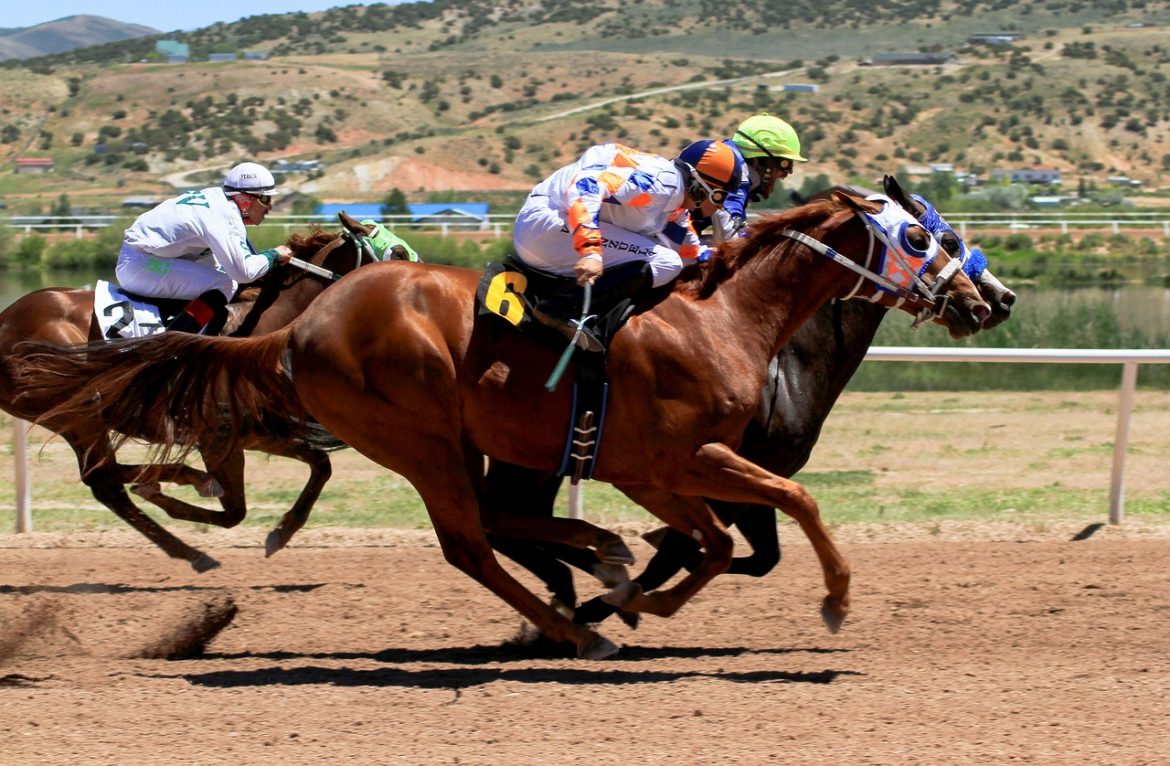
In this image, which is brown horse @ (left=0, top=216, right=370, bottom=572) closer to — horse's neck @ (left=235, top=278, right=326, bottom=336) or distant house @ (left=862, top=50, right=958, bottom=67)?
horse's neck @ (left=235, top=278, right=326, bottom=336)

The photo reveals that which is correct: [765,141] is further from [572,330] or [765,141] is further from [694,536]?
[694,536]

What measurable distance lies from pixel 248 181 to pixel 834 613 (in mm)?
3598

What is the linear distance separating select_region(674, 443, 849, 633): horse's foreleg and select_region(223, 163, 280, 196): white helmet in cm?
295

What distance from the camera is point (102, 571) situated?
732 centimetres

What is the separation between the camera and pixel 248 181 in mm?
7121

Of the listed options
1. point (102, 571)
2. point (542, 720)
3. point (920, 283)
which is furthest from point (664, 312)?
point (102, 571)

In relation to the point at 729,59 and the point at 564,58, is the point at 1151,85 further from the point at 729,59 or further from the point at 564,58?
the point at 564,58

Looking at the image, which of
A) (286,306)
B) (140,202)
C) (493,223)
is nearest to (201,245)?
(286,306)

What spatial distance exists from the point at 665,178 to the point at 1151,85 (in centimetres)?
6797

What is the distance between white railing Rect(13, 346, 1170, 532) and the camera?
8.09 m

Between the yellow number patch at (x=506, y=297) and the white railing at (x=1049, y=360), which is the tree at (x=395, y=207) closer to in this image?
the white railing at (x=1049, y=360)

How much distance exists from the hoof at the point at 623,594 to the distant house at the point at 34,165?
61.5 metres

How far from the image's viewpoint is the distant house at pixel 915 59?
253 ft

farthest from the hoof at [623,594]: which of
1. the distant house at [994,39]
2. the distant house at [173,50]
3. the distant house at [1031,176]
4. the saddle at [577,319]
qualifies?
the distant house at [173,50]
